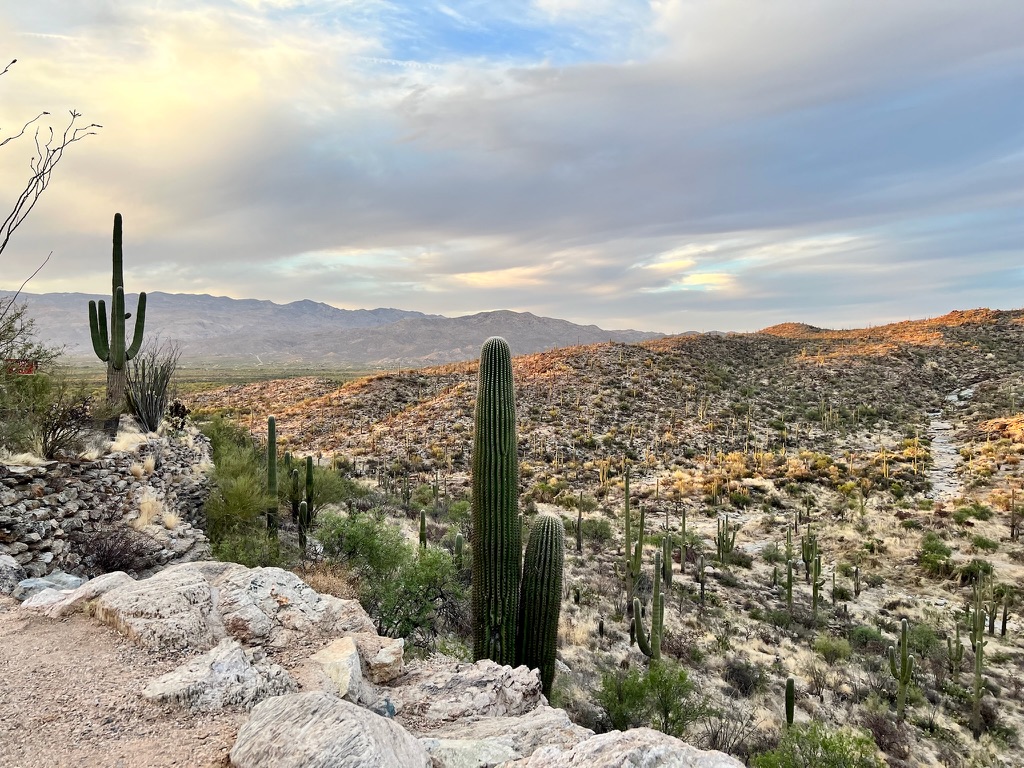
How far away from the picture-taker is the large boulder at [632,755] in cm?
272

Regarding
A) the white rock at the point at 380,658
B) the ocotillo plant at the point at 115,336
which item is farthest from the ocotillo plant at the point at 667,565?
the ocotillo plant at the point at 115,336

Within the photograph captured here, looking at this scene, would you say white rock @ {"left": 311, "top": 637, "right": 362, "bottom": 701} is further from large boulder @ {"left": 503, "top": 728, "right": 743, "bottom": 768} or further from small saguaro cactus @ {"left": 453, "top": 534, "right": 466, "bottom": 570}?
small saguaro cactus @ {"left": 453, "top": 534, "right": 466, "bottom": 570}

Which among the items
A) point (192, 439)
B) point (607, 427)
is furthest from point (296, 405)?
point (192, 439)

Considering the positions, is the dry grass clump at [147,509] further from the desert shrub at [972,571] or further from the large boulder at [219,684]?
the desert shrub at [972,571]

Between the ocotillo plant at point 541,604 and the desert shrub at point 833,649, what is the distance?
23.0ft

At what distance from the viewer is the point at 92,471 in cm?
866

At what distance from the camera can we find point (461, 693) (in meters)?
4.95

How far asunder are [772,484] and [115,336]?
894 inches

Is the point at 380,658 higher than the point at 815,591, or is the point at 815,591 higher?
the point at 380,658

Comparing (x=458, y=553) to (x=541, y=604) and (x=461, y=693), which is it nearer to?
(x=541, y=604)

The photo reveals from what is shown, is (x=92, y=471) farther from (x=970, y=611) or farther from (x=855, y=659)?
(x=970, y=611)

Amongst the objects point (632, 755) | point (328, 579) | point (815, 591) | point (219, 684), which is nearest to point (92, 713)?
point (219, 684)

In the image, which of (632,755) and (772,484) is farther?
(772,484)

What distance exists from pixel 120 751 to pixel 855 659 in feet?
42.9
